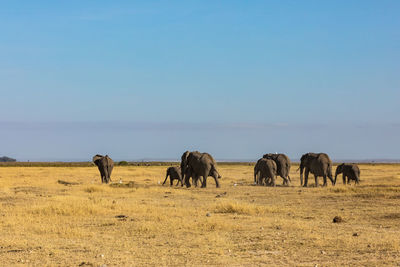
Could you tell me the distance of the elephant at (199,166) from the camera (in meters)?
37.2

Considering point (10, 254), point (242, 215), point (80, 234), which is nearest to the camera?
point (10, 254)

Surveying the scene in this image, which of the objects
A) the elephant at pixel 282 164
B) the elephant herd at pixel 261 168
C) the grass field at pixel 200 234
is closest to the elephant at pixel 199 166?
the elephant herd at pixel 261 168

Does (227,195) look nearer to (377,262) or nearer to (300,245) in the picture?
(300,245)

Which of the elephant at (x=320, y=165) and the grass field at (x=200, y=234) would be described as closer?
the grass field at (x=200, y=234)

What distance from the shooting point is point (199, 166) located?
3741cm

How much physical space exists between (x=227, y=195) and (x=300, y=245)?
16745mm

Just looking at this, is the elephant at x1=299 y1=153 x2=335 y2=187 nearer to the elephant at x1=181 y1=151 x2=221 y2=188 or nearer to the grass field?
the elephant at x1=181 y1=151 x2=221 y2=188

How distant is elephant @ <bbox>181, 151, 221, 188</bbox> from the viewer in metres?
37.2

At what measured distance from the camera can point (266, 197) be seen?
96.5 feet

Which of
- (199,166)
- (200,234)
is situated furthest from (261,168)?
(200,234)

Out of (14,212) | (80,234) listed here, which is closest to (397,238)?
(80,234)

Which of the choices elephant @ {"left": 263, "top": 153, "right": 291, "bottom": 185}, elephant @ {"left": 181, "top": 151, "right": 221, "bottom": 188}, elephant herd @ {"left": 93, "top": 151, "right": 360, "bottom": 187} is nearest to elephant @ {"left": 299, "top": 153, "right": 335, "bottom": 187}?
elephant herd @ {"left": 93, "top": 151, "right": 360, "bottom": 187}

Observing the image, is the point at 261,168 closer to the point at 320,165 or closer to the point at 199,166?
the point at 320,165

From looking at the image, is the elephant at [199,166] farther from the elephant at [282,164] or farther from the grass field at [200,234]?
the grass field at [200,234]
